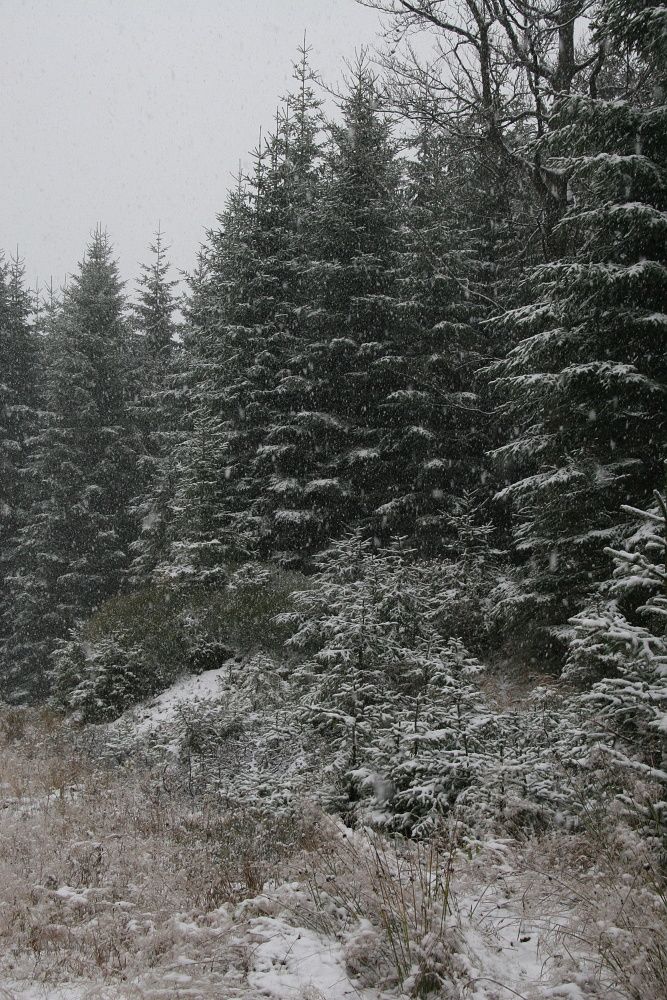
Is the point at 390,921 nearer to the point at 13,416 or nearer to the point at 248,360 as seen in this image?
the point at 248,360

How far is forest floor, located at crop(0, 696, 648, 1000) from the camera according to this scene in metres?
2.72

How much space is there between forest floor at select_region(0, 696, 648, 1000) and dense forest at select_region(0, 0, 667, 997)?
1.51 feet

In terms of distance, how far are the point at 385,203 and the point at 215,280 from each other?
551 centimetres

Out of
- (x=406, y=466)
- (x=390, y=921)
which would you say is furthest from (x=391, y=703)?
(x=406, y=466)

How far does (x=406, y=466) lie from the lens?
1533 centimetres

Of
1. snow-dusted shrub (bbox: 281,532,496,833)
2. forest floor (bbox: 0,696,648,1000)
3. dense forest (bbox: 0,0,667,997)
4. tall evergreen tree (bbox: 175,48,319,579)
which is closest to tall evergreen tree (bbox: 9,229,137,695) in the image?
dense forest (bbox: 0,0,667,997)

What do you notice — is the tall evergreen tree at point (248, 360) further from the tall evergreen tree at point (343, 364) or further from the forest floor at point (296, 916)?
the forest floor at point (296, 916)

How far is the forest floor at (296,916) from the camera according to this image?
272 centimetres

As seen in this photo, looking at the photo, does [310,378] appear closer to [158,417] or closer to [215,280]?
[215,280]

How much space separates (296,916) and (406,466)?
12.4m

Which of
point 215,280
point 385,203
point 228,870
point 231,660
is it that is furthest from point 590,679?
point 215,280

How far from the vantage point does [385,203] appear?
17.0 m

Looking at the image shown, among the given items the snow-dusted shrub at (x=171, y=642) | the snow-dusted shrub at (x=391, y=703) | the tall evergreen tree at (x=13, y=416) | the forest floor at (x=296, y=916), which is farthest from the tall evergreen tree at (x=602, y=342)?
the tall evergreen tree at (x=13, y=416)

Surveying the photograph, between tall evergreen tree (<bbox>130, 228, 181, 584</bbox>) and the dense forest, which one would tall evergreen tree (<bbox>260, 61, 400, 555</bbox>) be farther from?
tall evergreen tree (<bbox>130, 228, 181, 584</bbox>)
